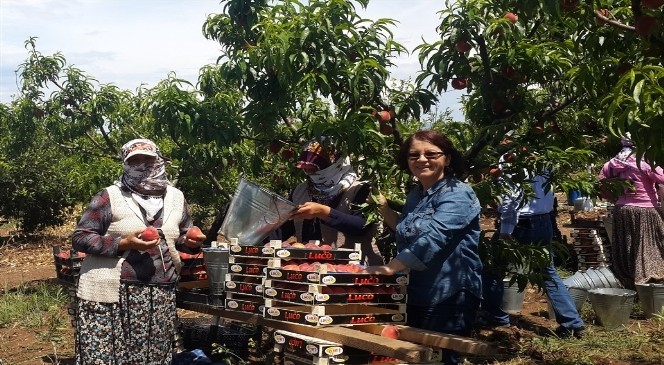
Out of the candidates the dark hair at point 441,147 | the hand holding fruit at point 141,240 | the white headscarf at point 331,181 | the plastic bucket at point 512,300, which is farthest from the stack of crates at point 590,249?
the hand holding fruit at point 141,240

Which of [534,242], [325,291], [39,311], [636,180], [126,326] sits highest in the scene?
[636,180]

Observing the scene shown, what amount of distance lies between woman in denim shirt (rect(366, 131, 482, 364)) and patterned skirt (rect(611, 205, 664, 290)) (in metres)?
3.67

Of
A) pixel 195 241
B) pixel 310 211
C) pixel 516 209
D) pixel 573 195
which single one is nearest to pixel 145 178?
pixel 195 241

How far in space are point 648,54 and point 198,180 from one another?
5335 mm

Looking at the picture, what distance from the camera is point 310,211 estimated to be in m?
3.78

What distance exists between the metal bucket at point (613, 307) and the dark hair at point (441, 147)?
2.84 meters

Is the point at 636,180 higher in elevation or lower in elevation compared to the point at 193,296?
higher

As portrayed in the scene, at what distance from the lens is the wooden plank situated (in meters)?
2.99

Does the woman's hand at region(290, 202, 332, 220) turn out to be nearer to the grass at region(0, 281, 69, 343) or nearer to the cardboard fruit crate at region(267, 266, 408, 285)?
the cardboard fruit crate at region(267, 266, 408, 285)

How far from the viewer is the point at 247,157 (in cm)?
653

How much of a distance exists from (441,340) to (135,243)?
1.60 m

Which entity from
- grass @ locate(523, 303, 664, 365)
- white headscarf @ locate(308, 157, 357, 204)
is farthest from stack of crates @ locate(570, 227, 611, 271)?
white headscarf @ locate(308, 157, 357, 204)

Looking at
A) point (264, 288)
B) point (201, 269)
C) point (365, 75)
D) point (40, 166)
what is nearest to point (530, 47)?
point (365, 75)

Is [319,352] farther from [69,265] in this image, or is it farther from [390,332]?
[69,265]
